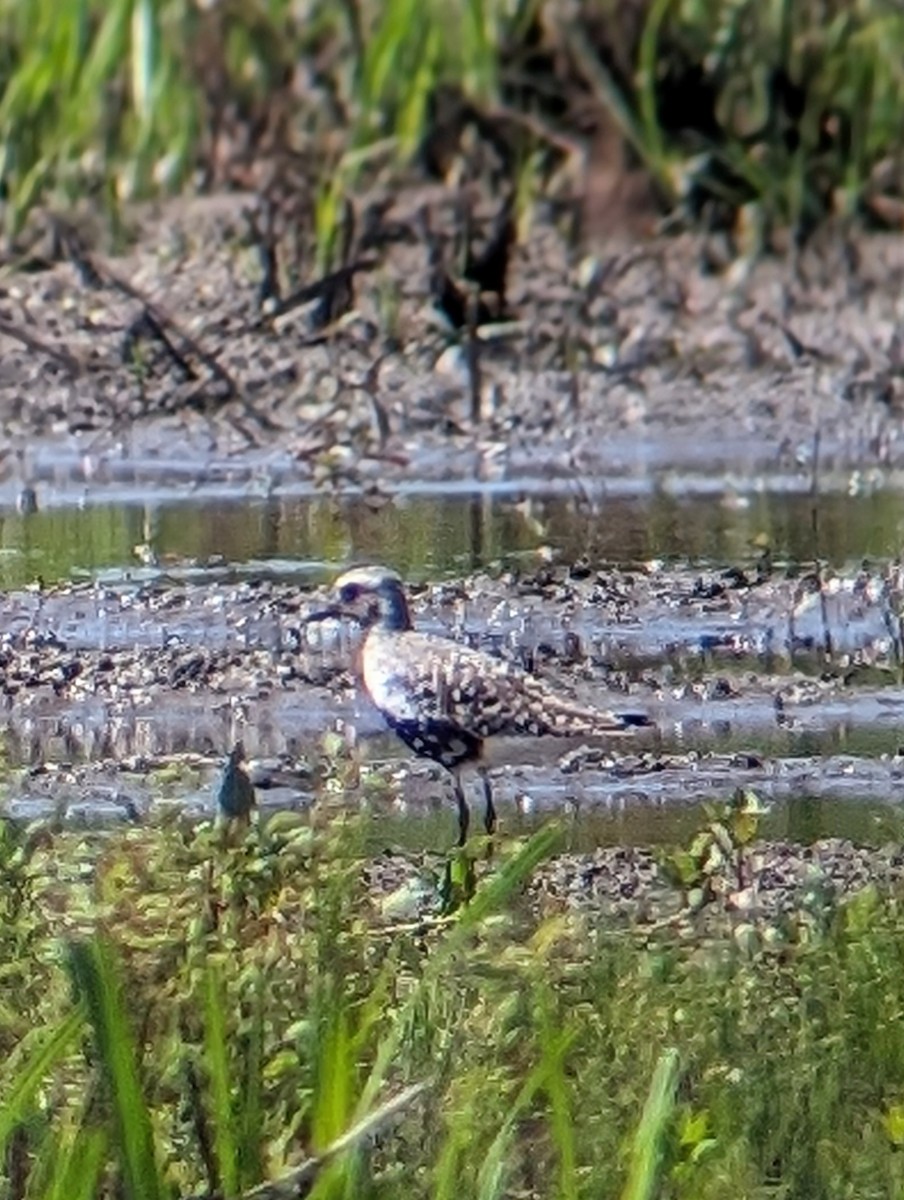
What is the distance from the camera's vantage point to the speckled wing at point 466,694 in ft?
17.9

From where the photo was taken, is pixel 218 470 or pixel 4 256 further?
pixel 4 256

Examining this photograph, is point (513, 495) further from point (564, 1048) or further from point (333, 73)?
point (564, 1048)

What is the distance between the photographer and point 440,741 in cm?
547

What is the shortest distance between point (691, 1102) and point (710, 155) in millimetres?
5225

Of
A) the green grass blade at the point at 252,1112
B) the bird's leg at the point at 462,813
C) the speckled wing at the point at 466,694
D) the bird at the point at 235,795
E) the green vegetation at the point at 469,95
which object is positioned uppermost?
the green vegetation at the point at 469,95

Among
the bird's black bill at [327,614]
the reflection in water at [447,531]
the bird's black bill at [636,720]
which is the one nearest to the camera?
the bird's black bill at [636,720]

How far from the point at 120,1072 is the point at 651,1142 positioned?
47 centimetres

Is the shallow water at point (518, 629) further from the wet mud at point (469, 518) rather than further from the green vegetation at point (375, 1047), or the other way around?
the green vegetation at point (375, 1047)

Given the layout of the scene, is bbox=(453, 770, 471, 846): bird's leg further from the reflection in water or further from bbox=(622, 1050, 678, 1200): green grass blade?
bbox=(622, 1050, 678, 1200): green grass blade

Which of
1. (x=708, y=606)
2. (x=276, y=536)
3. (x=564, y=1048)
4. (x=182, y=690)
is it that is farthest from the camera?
(x=276, y=536)

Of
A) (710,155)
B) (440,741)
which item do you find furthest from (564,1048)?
(710,155)

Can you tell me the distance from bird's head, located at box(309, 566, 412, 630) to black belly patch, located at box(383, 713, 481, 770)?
12.7 inches

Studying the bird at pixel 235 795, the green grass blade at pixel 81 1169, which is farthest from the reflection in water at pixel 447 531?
the green grass blade at pixel 81 1169

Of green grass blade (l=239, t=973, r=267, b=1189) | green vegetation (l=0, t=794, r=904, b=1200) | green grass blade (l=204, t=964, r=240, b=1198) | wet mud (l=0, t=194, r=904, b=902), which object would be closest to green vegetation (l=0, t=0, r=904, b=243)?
wet mud (l=0, t=194, r=904, b=902)
